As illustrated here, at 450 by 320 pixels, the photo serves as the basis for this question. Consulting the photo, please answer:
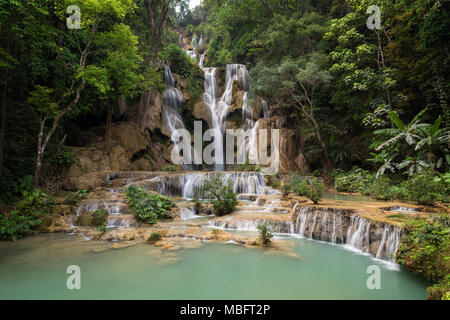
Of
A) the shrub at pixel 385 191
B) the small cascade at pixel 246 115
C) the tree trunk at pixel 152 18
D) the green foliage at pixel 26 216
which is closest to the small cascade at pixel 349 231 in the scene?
the shrub at pixel 385 191

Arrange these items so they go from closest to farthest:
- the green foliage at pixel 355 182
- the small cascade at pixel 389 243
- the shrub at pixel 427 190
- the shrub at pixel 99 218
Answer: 1. the small cascade at pixel 389 243
2. the shrub at pixel 427 190
3. the shrub at pixel 99 218
4. the green foliage at pixel 355 182

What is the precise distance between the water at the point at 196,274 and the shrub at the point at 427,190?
378cm

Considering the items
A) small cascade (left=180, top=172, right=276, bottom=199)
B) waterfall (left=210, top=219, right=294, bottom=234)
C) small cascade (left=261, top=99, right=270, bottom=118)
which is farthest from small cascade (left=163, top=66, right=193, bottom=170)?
waterfall (left=210, top=219, right=294, bottom=234)

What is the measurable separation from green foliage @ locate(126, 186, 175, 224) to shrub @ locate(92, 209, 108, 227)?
2.82ft

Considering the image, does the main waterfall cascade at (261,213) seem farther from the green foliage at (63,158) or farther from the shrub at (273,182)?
the green foliage at (63,158)

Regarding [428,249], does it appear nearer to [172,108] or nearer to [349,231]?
[349,231]

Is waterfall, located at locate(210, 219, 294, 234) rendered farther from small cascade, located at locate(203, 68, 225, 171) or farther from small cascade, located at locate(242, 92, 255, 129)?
small cascade, located at locate(242, 92, 255, 129)

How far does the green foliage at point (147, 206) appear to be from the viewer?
7607mm

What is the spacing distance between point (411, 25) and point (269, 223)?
12.0 meters

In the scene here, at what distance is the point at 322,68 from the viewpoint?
52.2ft

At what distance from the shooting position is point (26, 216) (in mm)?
7113
